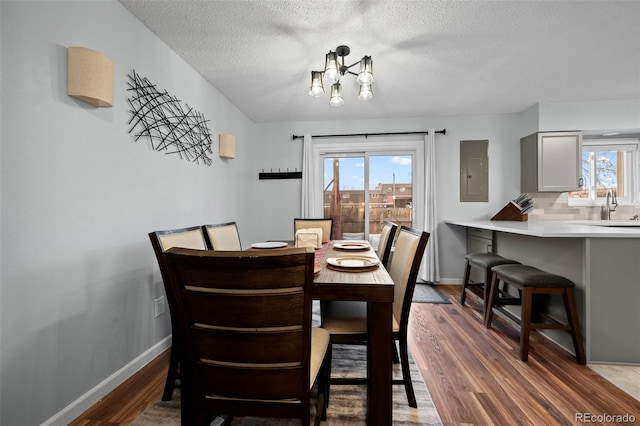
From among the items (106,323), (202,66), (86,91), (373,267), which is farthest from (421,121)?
(106,323)

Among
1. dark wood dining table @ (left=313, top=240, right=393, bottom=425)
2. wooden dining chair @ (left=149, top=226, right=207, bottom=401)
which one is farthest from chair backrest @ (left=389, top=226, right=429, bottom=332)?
wooden dining chair @ (left=149, top=226, right=207, bottom=401)

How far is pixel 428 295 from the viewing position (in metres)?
3.32

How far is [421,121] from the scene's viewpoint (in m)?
3.85

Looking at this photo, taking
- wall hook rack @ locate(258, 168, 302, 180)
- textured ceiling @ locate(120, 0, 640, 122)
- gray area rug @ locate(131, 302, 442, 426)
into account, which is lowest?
gray area rug @ locate(131, 302, 442, 426)

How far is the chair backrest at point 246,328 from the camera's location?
78 cm

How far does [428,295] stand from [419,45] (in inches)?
107

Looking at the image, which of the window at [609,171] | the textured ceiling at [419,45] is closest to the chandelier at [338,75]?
the textured ceiling at [419,45]

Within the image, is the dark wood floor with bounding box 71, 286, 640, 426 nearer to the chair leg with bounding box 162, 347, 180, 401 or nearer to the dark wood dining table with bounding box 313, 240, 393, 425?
the chair leg with bounding box 162, 347, 180, 401

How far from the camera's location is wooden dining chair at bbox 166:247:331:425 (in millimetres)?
783

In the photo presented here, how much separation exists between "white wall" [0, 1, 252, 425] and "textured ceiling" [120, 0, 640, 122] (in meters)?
0.50

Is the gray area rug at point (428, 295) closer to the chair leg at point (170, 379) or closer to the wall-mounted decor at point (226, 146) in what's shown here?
the chair leg at point (170, 379)

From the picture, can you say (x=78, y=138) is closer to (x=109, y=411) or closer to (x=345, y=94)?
(x=109, y=411)

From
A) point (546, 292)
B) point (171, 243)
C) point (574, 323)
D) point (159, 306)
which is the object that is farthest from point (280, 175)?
point (574, 323)

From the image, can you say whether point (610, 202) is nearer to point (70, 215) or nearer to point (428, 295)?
point (428, 295)
